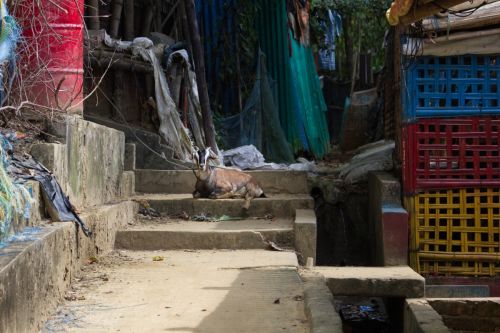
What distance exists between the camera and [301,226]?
23.1 feet

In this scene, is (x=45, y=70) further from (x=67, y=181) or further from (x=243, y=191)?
(x=243, y=191)

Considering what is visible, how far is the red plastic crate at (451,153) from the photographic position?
768 cm

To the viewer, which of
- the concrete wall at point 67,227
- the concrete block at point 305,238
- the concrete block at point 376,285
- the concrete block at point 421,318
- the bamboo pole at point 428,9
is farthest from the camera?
the concrete block at point 305,238

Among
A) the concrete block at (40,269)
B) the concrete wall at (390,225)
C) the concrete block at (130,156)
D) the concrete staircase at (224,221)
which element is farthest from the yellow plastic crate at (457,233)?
the concrete block at (130,156)

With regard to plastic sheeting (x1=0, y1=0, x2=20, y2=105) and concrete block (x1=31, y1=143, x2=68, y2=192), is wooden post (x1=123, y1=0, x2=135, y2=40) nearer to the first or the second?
concrete block (x1=31, y1=143, x2=68, y2=192)

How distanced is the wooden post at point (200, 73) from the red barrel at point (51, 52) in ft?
12.7

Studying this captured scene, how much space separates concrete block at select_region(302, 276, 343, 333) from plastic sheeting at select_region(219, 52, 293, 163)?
20.6 feet

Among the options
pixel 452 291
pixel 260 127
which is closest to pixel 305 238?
pixel 452 291

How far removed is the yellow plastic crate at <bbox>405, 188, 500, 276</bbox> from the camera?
7590 mm

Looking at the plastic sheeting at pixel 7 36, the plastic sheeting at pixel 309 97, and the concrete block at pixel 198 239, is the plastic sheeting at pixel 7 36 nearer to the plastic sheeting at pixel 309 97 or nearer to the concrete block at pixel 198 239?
the concrete block at pixel 198 239

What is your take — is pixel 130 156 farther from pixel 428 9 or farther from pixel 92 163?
pixel 428 9

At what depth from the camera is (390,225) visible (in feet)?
24.2

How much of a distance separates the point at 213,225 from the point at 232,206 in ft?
2.19

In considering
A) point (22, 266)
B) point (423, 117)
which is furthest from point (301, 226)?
point (22, 266)
